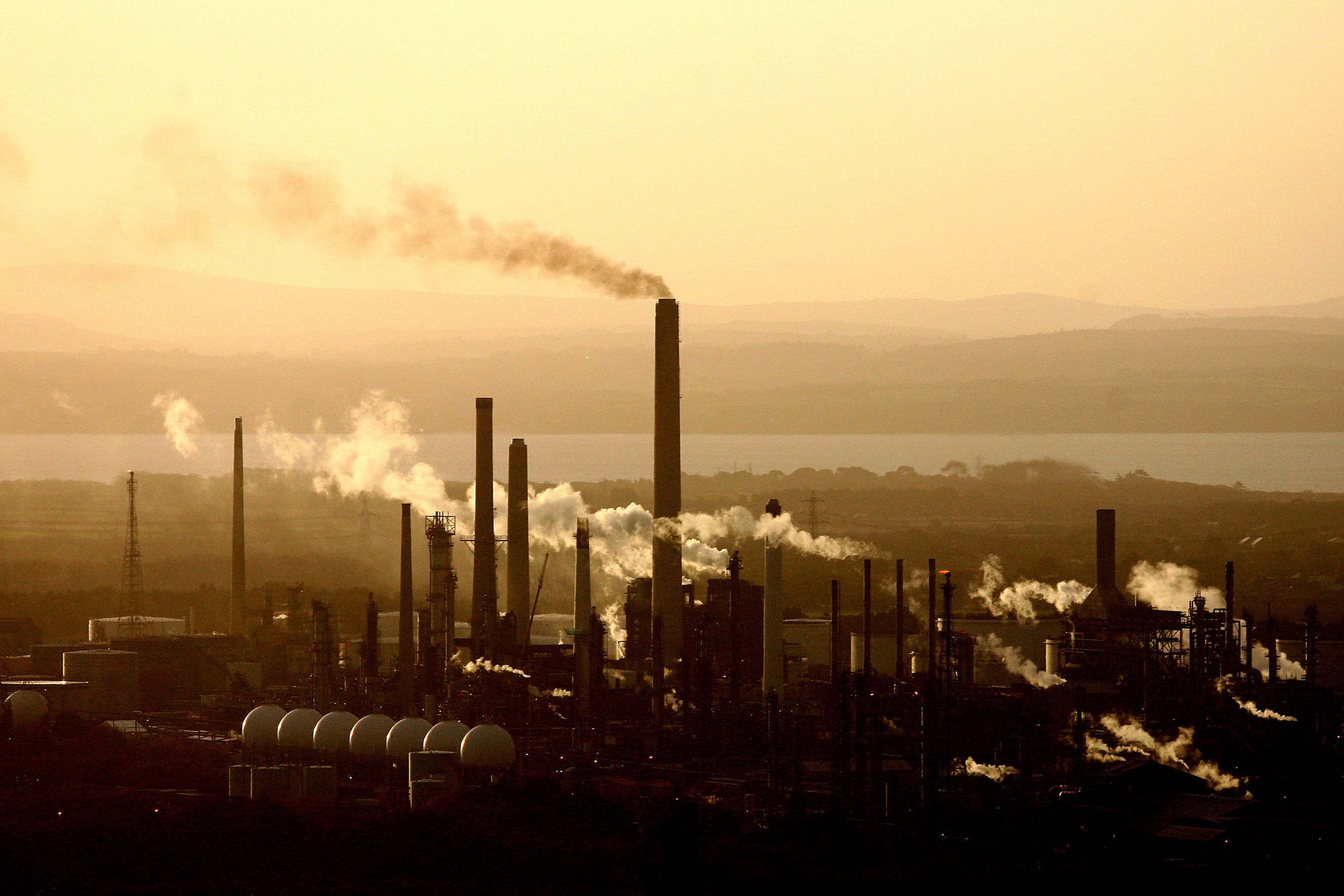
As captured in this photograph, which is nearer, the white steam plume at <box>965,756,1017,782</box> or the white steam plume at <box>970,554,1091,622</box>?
the white steam plume at <box>965,756,1017,782</box>

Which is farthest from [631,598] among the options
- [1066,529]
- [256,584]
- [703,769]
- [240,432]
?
[1066,529]

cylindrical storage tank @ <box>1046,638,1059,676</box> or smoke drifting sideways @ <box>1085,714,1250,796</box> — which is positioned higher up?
cylindrical storage tank @ <box>1046,638,1059,676</box>

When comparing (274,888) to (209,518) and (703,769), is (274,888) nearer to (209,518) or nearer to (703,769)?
(703,769)

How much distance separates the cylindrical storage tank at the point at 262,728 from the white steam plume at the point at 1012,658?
19526 mm

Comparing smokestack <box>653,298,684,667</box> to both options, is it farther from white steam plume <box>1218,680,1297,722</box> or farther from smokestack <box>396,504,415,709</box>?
white steam plume <box>1218,680,1297,722</box>

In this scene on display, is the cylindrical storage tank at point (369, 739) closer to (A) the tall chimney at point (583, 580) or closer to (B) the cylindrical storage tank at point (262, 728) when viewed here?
(B) the cylindrical storage tank at point (262, 728)

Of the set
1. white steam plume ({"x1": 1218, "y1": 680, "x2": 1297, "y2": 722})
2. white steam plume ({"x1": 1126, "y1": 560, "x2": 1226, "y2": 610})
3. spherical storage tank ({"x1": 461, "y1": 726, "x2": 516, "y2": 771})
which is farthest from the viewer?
white steam plume ({"x1": 1126, "y1": 560, "x2": 1226, "y2": 610})

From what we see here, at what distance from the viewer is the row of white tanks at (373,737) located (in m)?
35.6

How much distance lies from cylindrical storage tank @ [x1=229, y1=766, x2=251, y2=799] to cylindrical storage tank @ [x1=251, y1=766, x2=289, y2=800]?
39 centimetres

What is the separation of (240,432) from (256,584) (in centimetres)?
1651

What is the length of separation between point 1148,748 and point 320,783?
17.1 meters

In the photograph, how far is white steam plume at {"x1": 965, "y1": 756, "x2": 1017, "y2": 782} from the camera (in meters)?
34.5

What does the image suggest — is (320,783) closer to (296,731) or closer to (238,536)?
(296,731)

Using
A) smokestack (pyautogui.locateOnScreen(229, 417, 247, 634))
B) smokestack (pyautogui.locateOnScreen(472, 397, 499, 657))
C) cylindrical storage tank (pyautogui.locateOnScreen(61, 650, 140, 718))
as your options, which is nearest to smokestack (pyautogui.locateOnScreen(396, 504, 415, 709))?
smokestack (pyautogui.locateOnScreen(472, 397, 499, 657))
